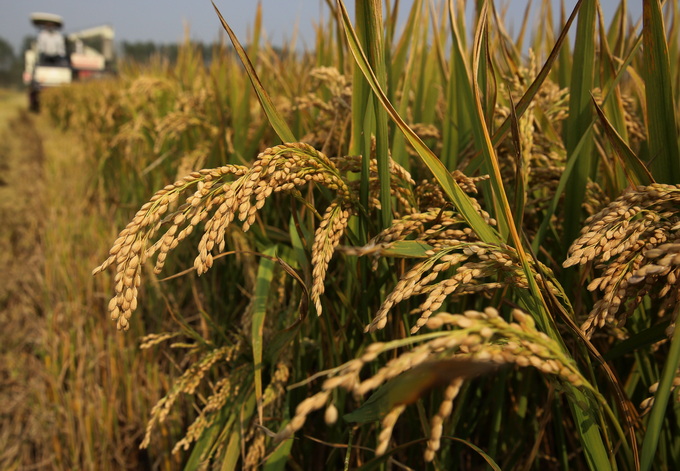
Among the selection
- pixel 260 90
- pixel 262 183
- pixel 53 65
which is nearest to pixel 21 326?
pixel 260 90

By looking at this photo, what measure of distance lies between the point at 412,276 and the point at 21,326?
2.35 metres

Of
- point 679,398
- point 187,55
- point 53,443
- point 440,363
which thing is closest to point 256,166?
point 440,363

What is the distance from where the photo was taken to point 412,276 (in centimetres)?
55

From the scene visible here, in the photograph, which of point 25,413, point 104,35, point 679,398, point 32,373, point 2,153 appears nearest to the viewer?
A: point 679,398

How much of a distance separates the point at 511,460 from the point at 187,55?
262cm

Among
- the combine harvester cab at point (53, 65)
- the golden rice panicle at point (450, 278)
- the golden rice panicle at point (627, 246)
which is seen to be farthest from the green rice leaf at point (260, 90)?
the combine harvester cab at point (53, 65)

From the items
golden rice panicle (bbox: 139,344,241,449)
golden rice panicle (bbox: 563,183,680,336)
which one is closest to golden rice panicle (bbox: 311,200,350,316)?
golden rice panicle (bbox: 563,183,680,336)

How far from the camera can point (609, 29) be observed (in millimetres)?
1569

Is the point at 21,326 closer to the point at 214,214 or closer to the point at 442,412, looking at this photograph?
the point at 214,214

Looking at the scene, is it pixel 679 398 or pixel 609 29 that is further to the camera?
pixel 609 29

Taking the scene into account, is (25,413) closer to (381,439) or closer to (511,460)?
(511,460)

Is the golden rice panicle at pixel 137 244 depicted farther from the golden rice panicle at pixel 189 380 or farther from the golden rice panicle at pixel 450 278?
the golden rice panicle at pixel 189 380

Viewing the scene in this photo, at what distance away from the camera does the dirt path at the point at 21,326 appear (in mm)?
1549

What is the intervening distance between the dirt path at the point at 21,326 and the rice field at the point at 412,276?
0.03 m
